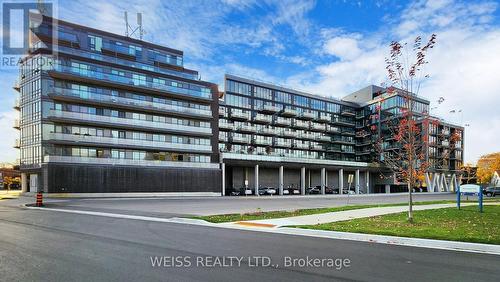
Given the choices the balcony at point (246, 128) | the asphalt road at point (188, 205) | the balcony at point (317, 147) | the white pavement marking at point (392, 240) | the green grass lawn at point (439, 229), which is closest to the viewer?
the white pavement marking at point (392, 240)

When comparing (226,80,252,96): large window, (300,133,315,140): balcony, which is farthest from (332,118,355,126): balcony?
(226,80,252,96): large window

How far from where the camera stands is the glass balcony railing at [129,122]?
48562 millimetres

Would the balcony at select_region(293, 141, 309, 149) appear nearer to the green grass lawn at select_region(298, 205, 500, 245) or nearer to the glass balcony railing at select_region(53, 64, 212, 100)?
the glass balcony railing at select_region(53, 64, 212, 100)

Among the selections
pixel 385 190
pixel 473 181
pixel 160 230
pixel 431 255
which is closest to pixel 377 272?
pixel 431 255

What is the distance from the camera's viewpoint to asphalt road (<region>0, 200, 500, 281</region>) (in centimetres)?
675

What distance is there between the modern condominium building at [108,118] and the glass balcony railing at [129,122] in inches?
5.5

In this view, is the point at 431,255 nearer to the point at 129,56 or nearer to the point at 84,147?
the point at 84,147

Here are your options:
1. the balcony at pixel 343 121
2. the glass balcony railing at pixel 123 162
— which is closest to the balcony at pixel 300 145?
the balcony at pixel 343 121

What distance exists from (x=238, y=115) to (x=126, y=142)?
28804 millimetres

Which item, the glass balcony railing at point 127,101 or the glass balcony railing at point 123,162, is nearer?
the glass balcony railing at point 123,162

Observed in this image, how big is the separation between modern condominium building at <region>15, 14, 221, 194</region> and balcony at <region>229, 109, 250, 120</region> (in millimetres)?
11667

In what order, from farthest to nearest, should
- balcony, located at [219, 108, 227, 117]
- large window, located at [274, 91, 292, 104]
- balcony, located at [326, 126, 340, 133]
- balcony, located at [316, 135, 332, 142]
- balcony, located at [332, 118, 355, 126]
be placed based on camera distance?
balcony, located at [332, 118, 355, 126], balcony, located at [326, 126, 340, 133], balcony, located at [316, 135, 332, 142], large window, located at [274, 91, 292, 104], balcony, located at [219, 108, 227, 117]

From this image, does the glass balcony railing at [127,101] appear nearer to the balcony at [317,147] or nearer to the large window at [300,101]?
the large window at [300,101]

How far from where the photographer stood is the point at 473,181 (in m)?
107
